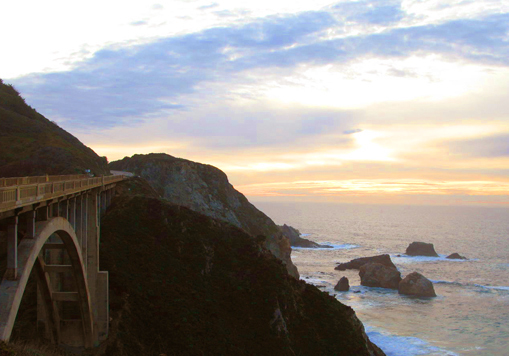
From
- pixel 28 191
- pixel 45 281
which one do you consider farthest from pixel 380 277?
pixel 28 191

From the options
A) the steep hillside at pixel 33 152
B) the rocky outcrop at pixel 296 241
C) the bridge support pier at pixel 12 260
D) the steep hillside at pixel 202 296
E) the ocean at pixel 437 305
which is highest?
the steep hillside at pixel 33 152

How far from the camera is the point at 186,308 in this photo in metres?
44.1

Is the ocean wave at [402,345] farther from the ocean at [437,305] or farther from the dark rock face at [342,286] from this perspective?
the dark rock face at [342,286]

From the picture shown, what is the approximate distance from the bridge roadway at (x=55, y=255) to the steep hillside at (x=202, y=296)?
3.27 metres

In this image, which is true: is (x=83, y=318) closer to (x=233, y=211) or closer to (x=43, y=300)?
(x=43, y=300)

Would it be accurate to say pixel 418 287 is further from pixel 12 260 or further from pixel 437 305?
pixel 12 260

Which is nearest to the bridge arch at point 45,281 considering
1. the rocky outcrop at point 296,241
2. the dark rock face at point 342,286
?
the dark rock face at point 342,286

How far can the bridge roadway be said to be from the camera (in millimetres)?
15155

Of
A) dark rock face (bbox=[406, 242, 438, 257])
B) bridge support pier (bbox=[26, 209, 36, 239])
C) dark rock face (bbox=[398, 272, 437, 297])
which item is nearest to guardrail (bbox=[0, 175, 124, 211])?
bridge support pier (bbox=[26, 209, 36, 239])

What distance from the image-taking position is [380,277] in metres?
101

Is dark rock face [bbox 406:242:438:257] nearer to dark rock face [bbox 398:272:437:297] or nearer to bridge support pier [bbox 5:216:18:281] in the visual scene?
dark rock face [bbox 398:272:437:297]

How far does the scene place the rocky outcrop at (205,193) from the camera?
302ft

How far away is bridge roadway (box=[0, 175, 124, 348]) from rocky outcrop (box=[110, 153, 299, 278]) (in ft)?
175

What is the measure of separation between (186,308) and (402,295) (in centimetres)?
6336
